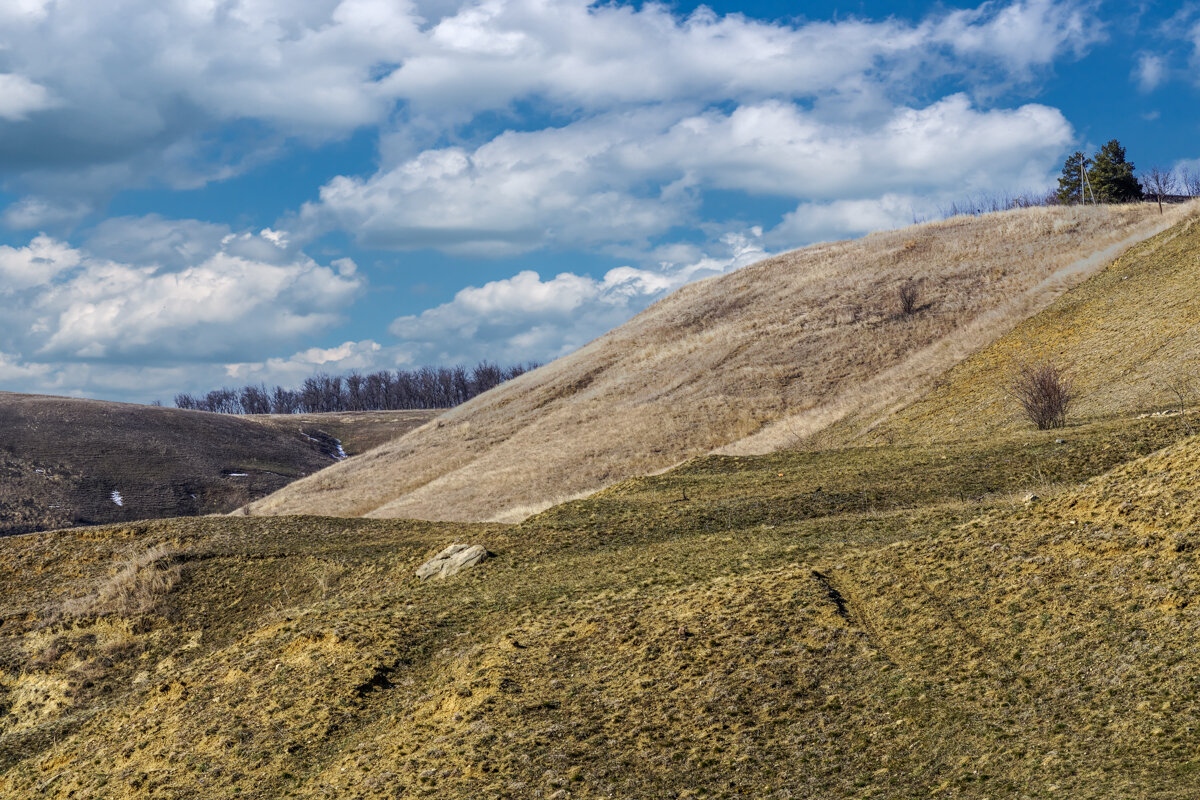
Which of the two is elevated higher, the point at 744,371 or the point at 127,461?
the point at 127,461

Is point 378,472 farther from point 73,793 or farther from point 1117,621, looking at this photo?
point 1117,621

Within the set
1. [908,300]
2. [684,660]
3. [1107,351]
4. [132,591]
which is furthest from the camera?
[908,300]

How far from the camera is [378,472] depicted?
6156 cm

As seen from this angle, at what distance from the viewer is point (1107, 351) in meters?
37.3

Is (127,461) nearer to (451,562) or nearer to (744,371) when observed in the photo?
(744,371)

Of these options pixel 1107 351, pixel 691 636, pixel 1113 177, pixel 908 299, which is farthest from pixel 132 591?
pixel 1113 177

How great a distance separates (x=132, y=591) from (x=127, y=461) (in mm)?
85258

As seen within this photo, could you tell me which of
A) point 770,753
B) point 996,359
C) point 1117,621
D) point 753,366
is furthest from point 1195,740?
point 753,366

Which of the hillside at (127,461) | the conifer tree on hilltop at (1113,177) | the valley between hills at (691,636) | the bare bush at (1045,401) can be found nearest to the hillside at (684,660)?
the valley between hills at (691,636)

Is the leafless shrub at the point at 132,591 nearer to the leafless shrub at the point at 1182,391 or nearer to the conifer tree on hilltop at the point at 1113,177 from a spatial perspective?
the leafless shrub at the point at 1182,391

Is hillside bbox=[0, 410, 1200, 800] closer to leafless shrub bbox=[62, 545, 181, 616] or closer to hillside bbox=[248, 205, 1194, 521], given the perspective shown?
leafless shrub bbox=[62, 545, 181, 616]

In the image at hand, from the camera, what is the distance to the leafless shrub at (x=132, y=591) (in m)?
20.7

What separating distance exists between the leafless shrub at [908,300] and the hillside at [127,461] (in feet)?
219

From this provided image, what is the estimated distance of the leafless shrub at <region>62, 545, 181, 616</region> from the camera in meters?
20.7
